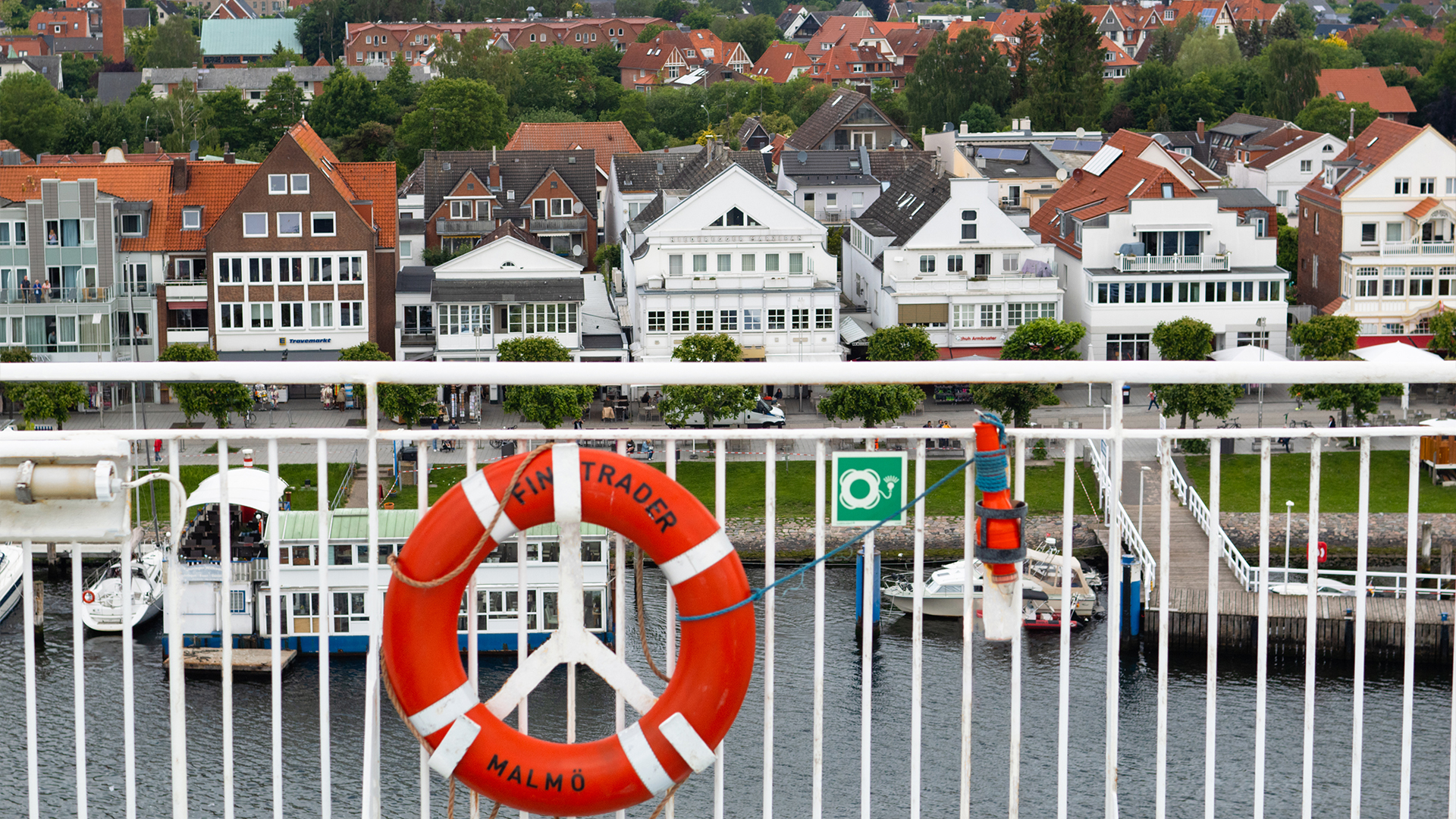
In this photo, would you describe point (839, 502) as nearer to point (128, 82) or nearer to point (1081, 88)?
point (1081, 88)

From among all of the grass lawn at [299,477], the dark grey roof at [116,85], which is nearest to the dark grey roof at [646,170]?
the grass lawn at [299,477]

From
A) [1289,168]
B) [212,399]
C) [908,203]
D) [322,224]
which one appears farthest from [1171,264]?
[212,399]

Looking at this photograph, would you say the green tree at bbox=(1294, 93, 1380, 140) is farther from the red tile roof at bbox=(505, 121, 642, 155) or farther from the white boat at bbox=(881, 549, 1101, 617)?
the white boat at bbox=(881, 549, 1101, 617)

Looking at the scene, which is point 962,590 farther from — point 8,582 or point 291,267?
point 291,267

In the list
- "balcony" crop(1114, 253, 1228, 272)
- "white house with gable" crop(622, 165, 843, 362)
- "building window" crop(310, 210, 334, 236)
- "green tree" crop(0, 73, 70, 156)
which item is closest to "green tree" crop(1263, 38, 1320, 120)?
"balcony" crop(1114, 253, 1228, 272)

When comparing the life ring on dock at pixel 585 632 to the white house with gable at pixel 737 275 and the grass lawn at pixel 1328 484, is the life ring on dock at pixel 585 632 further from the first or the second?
the white house with gable at pixel 737 275

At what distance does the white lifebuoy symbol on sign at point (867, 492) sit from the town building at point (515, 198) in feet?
154

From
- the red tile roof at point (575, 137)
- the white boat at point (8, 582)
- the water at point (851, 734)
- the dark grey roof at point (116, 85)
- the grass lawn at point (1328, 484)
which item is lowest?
the water at point (851, 734)

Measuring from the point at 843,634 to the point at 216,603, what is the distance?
1016cm

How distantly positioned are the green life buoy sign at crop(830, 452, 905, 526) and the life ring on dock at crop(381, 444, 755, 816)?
1.30 feet

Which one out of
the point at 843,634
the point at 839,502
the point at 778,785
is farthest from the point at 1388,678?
the point at 839,502

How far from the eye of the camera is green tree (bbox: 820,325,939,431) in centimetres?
3528

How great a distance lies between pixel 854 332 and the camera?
44.6 m

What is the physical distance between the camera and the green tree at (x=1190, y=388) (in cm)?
3503
